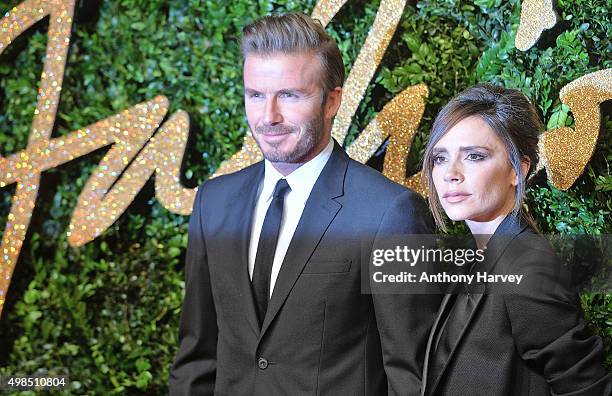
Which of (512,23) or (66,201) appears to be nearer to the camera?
(512,23)

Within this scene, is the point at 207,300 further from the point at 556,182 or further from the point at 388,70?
the point at 556,182

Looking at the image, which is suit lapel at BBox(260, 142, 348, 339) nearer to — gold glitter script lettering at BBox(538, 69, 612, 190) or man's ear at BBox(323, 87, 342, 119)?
man's ear at BBox(323, 87, 342, 119)

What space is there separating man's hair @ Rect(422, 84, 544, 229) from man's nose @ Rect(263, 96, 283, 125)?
338mm

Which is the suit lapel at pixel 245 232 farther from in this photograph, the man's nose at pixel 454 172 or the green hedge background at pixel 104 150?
the man's nose at pixel 454 172

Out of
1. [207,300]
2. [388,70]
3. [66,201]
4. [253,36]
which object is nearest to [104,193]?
[66,201]

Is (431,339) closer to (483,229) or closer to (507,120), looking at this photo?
(483,229)

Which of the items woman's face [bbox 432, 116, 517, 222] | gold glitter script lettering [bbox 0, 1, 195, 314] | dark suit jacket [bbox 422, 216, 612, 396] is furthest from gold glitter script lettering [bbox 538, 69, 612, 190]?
gold glitter script lettering [bbox 0, 1, 195, 314]

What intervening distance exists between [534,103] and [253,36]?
0.66 meters

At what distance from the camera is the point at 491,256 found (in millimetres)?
1710

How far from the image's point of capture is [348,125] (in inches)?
82.8

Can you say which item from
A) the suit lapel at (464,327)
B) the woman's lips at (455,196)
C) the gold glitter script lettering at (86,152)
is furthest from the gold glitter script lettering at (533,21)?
the gold glitter script lettering at (86,152)

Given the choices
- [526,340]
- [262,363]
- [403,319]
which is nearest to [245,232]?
[262,363]

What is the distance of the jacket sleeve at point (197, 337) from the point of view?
1930 mm

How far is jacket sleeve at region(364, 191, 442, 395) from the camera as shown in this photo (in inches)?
69.5
